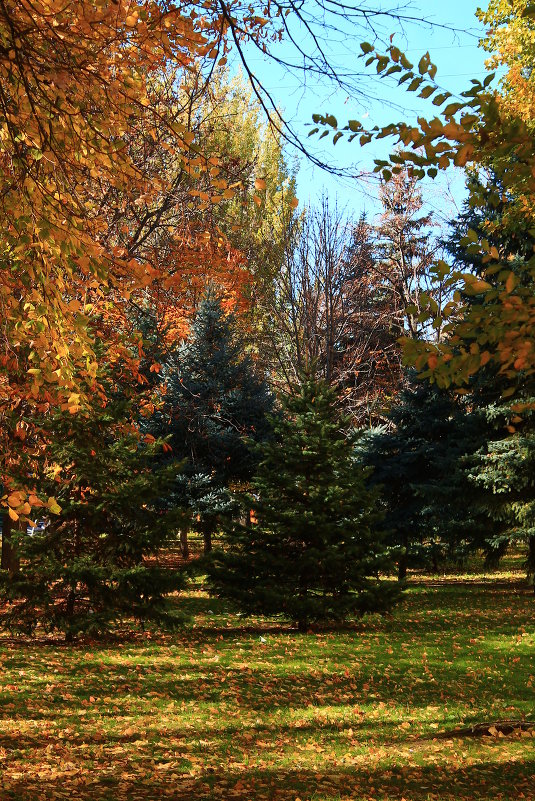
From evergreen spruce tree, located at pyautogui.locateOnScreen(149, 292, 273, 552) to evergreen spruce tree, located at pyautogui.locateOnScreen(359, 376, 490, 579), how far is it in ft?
10.3

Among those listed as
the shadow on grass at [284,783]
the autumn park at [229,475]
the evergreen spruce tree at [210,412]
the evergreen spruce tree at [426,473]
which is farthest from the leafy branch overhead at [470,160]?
the evergreen spruce tree at [210,412]

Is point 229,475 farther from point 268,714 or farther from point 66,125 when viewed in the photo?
point 66,125

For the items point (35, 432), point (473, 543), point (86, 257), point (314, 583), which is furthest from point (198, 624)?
point (86, 257)

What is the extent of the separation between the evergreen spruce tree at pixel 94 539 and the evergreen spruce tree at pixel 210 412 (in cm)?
819

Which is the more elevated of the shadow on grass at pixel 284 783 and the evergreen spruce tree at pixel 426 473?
the evergreen spruce tree at pixel 426 473

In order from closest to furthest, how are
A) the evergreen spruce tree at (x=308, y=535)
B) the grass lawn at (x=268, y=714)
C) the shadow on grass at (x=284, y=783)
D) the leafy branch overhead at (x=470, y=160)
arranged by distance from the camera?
1. the leafy branch overhead at (x=470, y=160)
2. the shadow on grass at (x=284, y=783)
3. the grass lawn at (x=268, y=714)
4. the evergreen spruce tree at (x=308, y=535)

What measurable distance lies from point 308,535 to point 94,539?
3.36 m

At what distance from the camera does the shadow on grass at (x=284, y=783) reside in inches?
202

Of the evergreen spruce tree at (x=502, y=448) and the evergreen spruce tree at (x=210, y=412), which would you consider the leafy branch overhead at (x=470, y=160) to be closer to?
the evergreen spruce tree at (x=502, y=448)

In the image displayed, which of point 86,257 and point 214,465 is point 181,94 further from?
point 86,257

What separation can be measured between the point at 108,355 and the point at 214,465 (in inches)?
396

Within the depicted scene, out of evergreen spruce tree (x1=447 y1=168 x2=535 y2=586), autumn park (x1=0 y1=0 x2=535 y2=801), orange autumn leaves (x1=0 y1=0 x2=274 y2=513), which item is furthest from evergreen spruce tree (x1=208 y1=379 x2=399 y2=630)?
orange autumn leaves (x1=0 y1=0 x2=274 y2=513)

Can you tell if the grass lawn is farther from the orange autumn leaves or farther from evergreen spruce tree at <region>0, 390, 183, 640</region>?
the orange autumn leaves

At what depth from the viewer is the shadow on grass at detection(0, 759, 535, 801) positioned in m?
5.12
